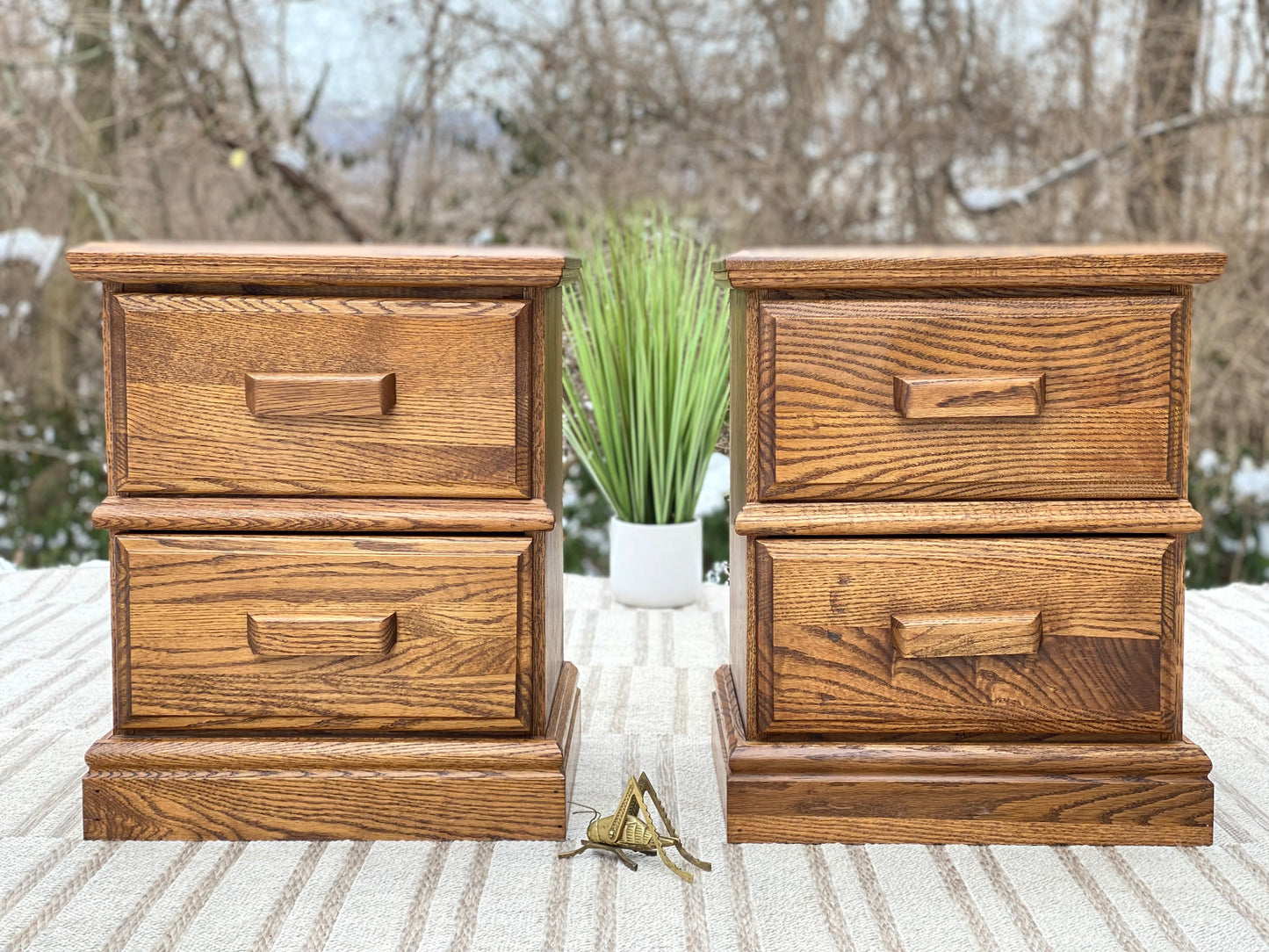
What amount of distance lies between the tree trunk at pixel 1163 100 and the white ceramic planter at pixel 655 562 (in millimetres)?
1865

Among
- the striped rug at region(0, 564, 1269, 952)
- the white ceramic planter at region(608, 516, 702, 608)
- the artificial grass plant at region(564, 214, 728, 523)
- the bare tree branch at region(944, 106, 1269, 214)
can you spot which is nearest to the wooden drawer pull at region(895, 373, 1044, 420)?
the striped rug at region(0, 564, 1269, 952)

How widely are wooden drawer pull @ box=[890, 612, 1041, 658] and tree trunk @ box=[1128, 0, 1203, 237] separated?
251 centimetres

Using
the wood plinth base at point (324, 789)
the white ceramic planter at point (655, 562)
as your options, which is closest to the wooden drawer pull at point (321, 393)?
the wood plinth base at point (324, 789)

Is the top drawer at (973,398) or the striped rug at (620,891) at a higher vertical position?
the top drawer at (973,398)

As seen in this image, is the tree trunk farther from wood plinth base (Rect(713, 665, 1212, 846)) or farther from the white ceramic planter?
wood plinth base (Rect(713, 665, 1212, 846))

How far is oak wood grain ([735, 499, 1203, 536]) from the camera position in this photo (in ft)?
4.33

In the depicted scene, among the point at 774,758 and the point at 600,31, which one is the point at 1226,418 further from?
the point at 774,758

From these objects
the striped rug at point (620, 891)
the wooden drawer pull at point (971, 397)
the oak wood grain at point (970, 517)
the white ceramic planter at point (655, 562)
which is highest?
the wooden drawer pull at point (971, 397)

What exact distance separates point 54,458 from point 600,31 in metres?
2.15

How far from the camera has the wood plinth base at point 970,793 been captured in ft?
4.44

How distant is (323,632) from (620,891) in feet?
1.42

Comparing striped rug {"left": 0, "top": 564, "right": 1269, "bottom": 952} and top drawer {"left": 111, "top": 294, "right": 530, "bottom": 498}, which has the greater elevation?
top drawer {"left": 111, "top": 294, "right": 530, "bottom": 498}

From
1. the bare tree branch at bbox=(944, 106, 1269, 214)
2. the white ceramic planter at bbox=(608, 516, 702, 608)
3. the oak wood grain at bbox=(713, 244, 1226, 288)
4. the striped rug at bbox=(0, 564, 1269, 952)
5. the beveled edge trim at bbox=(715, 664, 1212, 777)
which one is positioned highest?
the bare tree branch at bbox=(944, 106, 1269, 214)

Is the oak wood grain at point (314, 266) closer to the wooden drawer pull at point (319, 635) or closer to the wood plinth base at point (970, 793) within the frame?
the wooden drawer pull at point (319, 635)
